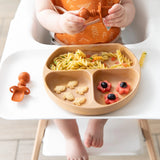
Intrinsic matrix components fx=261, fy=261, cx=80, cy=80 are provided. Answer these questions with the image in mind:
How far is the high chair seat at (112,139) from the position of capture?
36.3 inches

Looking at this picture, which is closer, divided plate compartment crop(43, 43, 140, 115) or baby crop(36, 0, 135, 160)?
divided plate compartment crop(43, 43, 140, 115)

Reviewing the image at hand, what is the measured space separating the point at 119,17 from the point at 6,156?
90cm

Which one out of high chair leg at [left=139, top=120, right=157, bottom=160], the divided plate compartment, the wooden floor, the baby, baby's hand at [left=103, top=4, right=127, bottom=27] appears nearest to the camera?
the divided plate compartment

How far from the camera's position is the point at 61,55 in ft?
2.51

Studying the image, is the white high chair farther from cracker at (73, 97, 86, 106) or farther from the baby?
cracker at (73, 97, 86, 106)

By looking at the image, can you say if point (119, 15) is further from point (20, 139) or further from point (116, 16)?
point (20, 139)

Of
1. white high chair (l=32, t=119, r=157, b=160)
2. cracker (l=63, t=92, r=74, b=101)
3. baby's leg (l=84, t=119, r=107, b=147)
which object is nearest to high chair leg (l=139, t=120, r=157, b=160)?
white high chair (l=32, t=119, r=157, b=160)

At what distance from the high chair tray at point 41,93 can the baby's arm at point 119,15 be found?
103 millimetres

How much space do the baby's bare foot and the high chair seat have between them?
0.02 m

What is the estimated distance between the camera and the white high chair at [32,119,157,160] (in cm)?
92

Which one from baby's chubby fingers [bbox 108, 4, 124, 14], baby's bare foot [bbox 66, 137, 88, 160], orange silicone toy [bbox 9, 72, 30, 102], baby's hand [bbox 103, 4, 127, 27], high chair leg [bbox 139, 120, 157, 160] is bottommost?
high chair leg [bbox 139, 120, 157, 160]

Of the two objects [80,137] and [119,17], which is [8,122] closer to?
[80,137]

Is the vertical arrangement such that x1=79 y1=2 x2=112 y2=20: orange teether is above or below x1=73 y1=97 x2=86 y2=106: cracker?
above

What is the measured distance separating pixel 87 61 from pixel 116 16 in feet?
0.52
